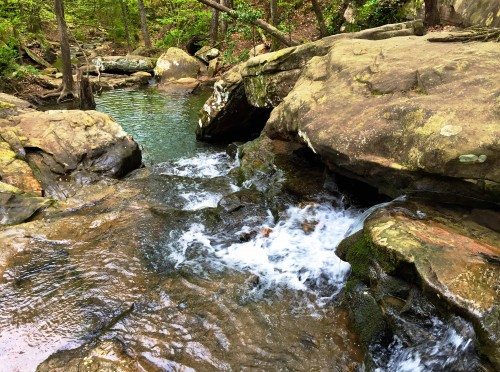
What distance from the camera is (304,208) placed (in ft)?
22.0

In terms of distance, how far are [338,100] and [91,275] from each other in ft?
13.9

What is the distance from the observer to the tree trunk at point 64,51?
14.0m

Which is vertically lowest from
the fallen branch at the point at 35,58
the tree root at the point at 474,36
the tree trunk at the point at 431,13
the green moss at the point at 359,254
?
the green moss at the point at 359,254

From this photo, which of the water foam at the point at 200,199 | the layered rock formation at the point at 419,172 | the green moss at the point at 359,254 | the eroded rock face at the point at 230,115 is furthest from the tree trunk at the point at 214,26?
the green moss at the point at 359,254

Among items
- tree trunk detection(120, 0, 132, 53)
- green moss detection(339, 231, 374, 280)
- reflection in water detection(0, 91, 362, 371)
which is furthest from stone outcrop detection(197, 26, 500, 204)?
tree trunk detection(120, 0, 132, 53)

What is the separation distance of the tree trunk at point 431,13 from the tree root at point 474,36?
3.62 meters

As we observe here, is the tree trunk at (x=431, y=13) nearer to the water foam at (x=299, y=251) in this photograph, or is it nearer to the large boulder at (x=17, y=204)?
the water foam at (x=299, y=251)

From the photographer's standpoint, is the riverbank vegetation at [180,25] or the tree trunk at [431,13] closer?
the tree trunk at [431,13]

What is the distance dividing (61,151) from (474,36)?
821 cm

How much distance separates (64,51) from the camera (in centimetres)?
1457

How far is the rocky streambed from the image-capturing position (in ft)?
12.3

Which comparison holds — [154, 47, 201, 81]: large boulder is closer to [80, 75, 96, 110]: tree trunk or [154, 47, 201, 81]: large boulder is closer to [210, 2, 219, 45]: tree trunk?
[210, 2, 219, 45]: tree trunk

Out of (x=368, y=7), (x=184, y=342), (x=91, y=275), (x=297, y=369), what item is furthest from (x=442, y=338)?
(x=368, y=7)

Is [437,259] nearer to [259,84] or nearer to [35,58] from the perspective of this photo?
[259,84]
